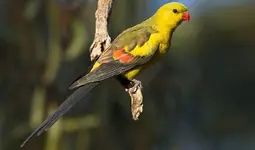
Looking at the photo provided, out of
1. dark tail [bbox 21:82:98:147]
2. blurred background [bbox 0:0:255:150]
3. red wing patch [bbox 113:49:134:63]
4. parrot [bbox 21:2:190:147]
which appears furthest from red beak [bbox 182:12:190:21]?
blurred background [bbox 0:0:255:150]

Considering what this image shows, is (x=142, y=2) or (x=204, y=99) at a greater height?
(x=142, y=2)

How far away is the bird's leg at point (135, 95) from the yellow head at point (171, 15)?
19 centimetres

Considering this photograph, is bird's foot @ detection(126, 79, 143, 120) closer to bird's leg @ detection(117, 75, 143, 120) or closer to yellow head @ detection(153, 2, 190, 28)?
bird's leg @ detection(117, 75, 143, 120)

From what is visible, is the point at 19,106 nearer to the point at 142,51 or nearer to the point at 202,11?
the point at 142,51

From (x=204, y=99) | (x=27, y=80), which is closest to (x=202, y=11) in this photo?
(x=204, y=99)

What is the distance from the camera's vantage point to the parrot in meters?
1.39

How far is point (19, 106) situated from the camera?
83.0 inches

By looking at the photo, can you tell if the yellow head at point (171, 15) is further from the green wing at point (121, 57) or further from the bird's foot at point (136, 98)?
the bird's foot at point (136, 98)

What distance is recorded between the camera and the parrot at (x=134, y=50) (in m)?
1.39

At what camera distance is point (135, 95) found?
1.24 metres

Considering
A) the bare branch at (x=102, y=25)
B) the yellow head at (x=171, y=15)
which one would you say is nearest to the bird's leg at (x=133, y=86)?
the bare branch at (x=102, y=25)

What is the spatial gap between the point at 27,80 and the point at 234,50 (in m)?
1.76

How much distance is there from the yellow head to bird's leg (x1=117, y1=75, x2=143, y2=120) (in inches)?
7.7

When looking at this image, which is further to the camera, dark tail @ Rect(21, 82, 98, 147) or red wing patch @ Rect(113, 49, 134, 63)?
red wing patch @ Rect(113, 49, 134, 63)
